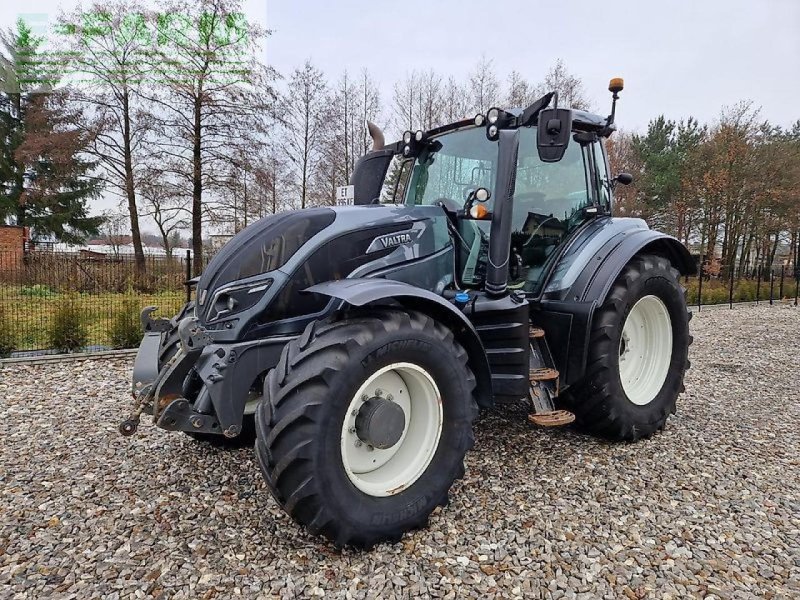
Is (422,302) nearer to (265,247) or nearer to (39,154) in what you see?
(265,247)

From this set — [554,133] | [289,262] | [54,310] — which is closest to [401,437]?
[289,262]

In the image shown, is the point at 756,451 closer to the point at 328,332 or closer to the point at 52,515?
the point at 328,332

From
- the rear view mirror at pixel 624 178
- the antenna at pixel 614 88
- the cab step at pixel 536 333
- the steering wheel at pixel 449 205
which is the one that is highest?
the antenna at pixel 614 88

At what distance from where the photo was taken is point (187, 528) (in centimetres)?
249

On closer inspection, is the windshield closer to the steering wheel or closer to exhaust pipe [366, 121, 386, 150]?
the steering wheel

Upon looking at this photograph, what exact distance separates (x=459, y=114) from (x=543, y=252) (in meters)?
16.3

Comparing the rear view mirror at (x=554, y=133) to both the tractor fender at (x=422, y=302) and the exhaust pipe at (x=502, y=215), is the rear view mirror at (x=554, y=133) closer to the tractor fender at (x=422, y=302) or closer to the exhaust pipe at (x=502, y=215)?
the exhaust pipe at (x=502, y=215)

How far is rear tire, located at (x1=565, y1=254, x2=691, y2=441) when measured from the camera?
11.0 feet

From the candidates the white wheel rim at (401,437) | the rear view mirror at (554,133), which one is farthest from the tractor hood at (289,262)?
the rear view mirror at (554,133)

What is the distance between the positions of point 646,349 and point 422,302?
240 cm

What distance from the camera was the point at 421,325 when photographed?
243 centimetres

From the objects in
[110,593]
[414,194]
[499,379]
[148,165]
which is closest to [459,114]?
[148,165]

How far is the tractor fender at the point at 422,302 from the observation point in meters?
2.32

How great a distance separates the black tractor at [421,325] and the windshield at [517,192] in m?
0.01
